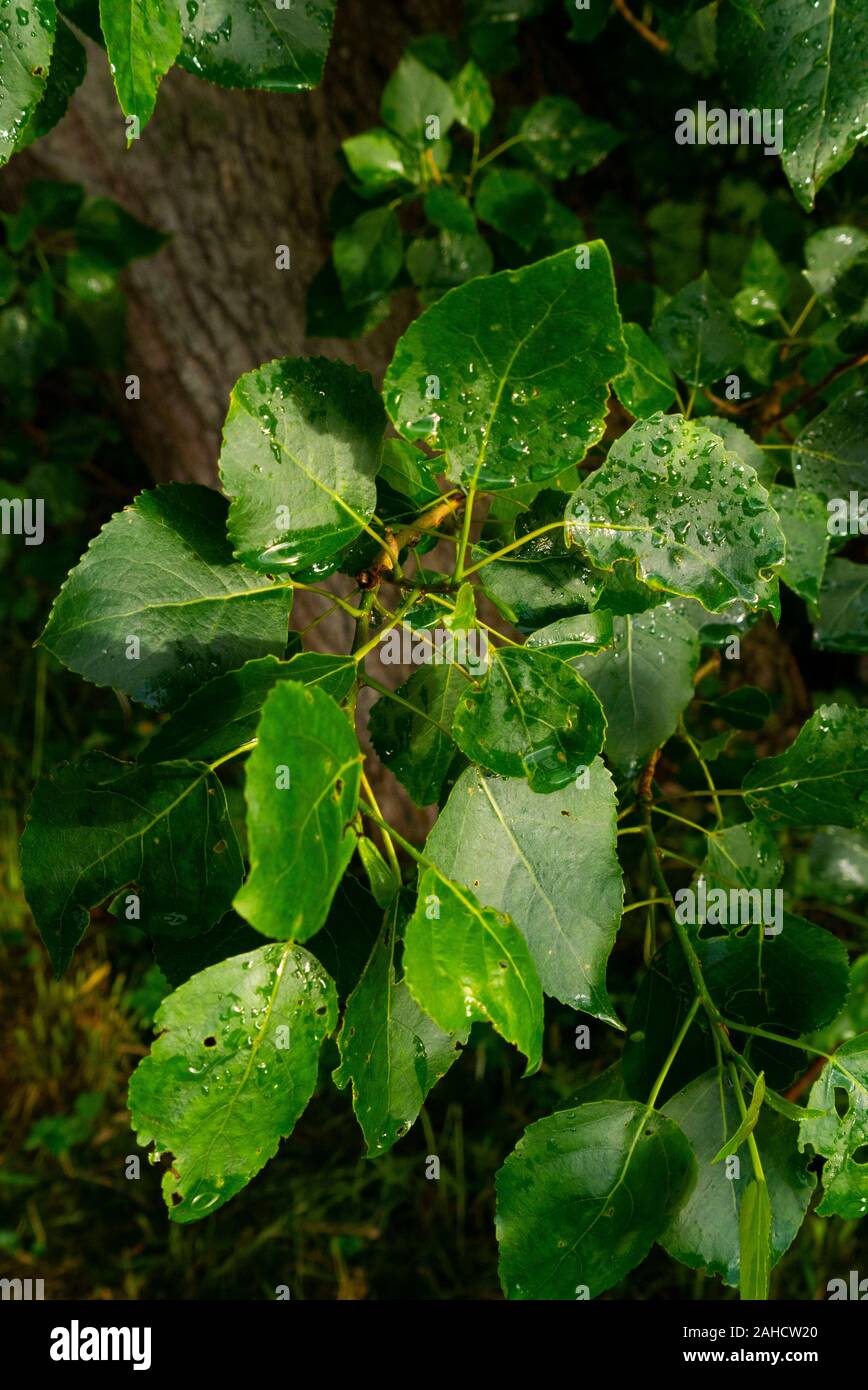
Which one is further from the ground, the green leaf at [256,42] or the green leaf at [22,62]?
the green leaf at [256,42]

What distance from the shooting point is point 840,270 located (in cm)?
99

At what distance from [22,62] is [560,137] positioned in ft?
3.33

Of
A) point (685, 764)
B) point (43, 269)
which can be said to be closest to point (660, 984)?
point (685, 764)

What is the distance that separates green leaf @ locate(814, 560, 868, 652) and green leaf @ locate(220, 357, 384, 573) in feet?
1.80

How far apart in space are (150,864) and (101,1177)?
1704 millimetres

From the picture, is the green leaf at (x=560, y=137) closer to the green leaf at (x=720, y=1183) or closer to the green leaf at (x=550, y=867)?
the green leaf at (x=550, y=867)

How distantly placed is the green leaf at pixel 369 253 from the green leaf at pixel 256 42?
602 mm

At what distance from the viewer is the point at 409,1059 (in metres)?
0.65

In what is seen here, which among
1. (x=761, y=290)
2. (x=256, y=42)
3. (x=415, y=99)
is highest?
(x=415, y=99)

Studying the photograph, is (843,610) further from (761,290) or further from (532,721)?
(532,721)

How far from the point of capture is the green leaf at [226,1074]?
570mm

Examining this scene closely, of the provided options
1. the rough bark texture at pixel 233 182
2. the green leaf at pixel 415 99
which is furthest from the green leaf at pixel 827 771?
the rough bark texture at pixel 233 182

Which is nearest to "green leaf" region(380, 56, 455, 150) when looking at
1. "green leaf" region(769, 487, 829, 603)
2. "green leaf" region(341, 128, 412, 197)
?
"green leaf" region(341, 128, 412, 197)

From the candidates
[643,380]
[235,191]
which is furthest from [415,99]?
[643,380]
